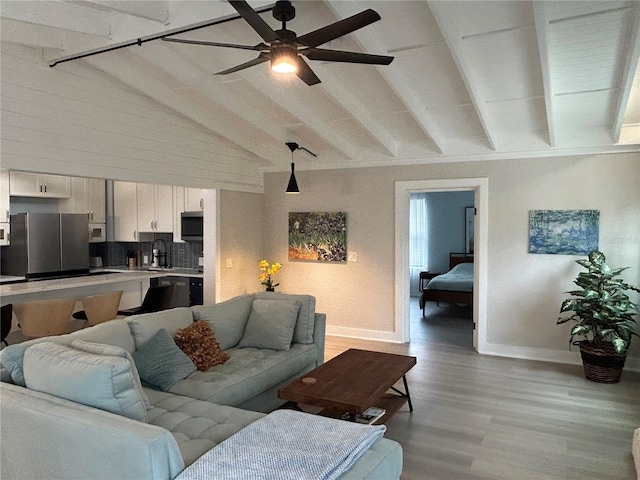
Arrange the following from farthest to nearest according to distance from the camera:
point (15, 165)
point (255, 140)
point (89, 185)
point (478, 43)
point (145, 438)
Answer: point (89, 185) → point (255, 140) → point (15, 165) → point (478, 43) → point (145, 438)

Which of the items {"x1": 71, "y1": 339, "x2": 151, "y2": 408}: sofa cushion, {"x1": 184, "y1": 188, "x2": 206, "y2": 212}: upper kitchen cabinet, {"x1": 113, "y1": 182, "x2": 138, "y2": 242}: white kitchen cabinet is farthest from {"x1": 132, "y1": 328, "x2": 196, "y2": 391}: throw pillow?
{"x1": 113, "y1": 182, "x2": 138, "y2": 242}: white kitchen cabinet

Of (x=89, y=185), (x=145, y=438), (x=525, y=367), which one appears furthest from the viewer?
(x=89, y=185)

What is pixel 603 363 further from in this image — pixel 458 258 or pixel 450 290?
pixel 458 258

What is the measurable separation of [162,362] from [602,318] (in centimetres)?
401

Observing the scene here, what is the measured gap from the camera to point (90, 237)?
759 cm

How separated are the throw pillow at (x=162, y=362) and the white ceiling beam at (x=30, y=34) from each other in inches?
98.6

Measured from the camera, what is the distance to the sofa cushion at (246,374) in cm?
318

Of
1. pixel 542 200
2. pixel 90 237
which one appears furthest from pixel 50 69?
pixel 542 200

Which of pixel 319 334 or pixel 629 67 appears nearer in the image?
pixel 629 67

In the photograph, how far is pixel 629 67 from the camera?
3385 mm

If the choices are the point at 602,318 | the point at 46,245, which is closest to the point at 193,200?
the point at 46,245

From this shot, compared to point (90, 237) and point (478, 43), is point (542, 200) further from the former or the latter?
point (90, 237)

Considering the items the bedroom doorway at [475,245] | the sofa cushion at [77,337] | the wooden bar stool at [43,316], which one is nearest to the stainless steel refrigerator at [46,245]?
the wooden bar stool at [43,316]

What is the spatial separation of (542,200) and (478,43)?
2.50 m
